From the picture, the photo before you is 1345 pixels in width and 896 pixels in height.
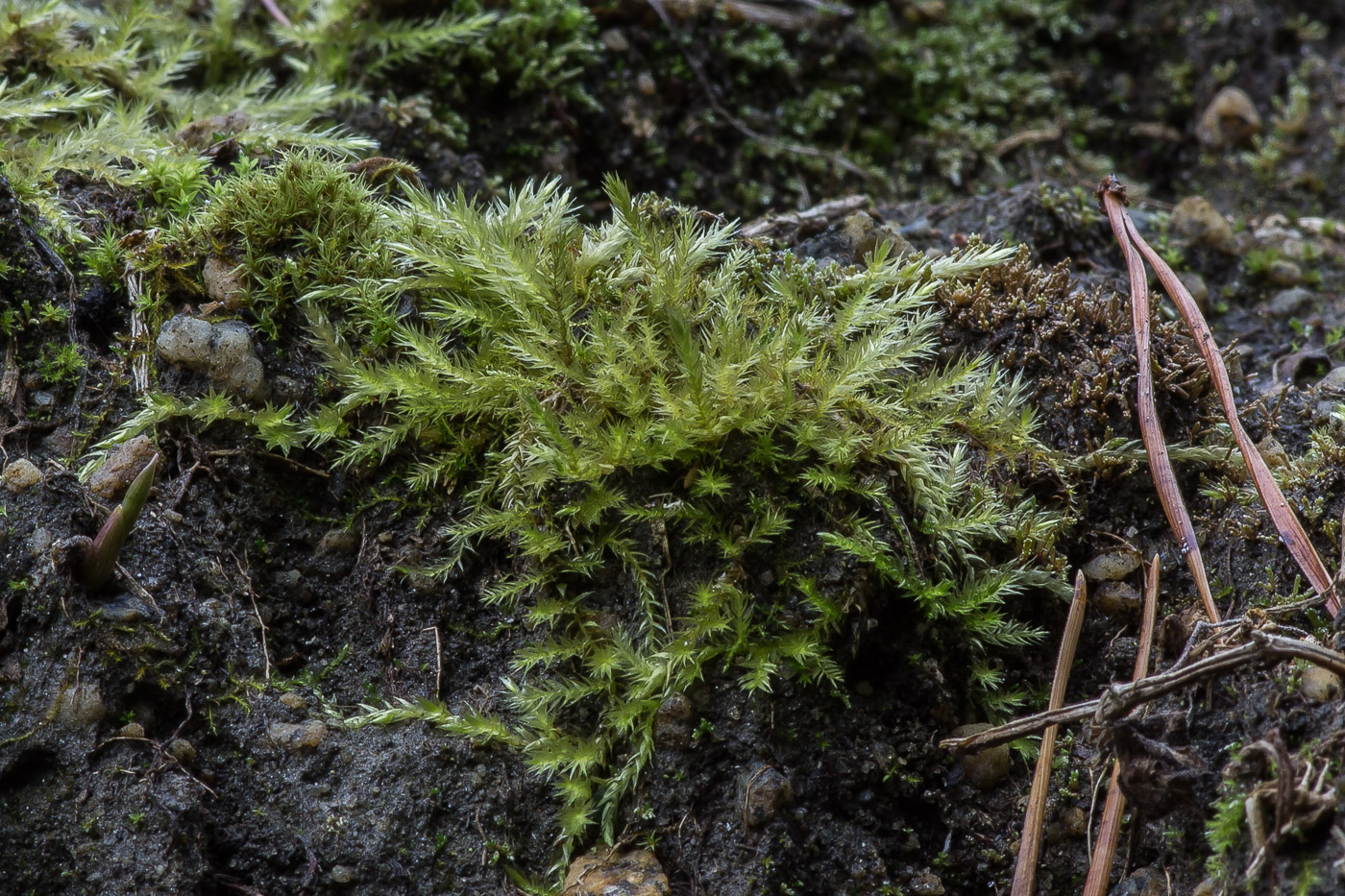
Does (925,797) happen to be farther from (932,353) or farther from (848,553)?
(932,353)

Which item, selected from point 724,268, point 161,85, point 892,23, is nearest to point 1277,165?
point 892,23

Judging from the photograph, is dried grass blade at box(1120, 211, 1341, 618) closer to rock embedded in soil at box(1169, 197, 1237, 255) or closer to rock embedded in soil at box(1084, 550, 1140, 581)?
rock embedded in soil at box(1084, 550, 1140, 581)

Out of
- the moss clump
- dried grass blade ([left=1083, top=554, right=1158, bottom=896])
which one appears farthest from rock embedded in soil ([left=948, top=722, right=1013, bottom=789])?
the moss clump

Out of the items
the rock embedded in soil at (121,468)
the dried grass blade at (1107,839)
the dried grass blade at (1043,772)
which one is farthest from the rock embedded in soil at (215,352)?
the dried grass blade at (1107,839)

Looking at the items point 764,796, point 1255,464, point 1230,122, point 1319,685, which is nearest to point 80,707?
point 764,796

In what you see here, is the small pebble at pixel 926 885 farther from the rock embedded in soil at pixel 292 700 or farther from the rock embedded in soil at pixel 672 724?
the rock embedded in soil at pixel 292 700
